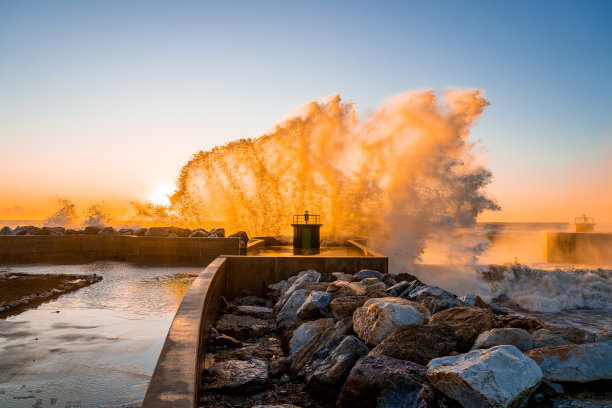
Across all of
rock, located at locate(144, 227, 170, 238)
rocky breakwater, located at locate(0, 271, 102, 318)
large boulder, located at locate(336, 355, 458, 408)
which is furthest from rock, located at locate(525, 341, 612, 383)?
rock, located at locate(144, 227, 170, 238)

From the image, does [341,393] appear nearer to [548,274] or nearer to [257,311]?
[257,311]

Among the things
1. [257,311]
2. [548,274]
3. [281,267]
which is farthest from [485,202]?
[257,311]

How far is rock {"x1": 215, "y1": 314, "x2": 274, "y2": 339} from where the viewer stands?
5859 millimetres

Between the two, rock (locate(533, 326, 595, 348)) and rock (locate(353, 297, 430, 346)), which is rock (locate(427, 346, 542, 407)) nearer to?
rock (locate(533, 326, 595, 348))

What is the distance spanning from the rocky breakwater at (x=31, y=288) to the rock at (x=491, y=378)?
7.37m

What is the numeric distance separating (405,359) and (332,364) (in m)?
0.67

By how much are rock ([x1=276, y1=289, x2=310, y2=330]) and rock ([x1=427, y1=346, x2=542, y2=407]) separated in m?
3.15

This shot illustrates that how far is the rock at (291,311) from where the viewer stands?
5.89m

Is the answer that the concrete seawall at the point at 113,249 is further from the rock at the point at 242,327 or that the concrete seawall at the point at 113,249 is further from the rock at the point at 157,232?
the rock at the point at 242,327

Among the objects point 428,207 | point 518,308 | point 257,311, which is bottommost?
point 518,308

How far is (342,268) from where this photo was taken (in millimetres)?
8867

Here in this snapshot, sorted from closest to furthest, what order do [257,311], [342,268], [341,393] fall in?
[341,393] → [257,311] → [342,268]

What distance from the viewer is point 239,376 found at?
3.93 m

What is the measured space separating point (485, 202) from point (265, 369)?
21.5 m
